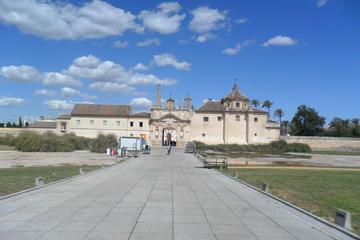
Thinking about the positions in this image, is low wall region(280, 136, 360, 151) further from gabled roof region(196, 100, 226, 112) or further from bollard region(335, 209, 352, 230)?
bollard region(335, 209, 352, 230)

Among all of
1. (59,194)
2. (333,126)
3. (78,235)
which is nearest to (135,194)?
(59,194)

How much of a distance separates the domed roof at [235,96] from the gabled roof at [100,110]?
919 inches

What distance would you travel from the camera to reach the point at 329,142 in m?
109

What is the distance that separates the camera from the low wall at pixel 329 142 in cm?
10710

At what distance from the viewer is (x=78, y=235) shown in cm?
916

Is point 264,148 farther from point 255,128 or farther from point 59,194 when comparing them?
point 59,194

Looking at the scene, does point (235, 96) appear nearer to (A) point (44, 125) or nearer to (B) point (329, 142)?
(B) point (329, 142)

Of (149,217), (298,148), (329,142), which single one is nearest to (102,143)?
(298,148)

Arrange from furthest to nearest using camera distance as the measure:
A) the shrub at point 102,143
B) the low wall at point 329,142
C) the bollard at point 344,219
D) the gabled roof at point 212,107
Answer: the gabled roof at point 212,107
the low wall at point 329,142
the shrub at point 102,143
the bollard at point 344,219

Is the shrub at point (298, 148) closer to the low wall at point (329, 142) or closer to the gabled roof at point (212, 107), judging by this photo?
the low wall at point (329, 142)

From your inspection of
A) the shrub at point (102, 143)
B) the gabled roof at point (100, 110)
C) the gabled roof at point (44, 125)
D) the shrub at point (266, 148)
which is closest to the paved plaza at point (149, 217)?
the shrub at point (102, 143)

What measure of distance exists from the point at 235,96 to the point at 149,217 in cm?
10304

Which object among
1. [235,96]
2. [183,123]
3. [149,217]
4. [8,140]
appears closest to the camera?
[149,217]

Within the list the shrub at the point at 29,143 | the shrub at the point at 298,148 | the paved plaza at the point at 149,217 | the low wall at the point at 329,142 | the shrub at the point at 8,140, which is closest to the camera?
the paved plaza at the point at 149,217
